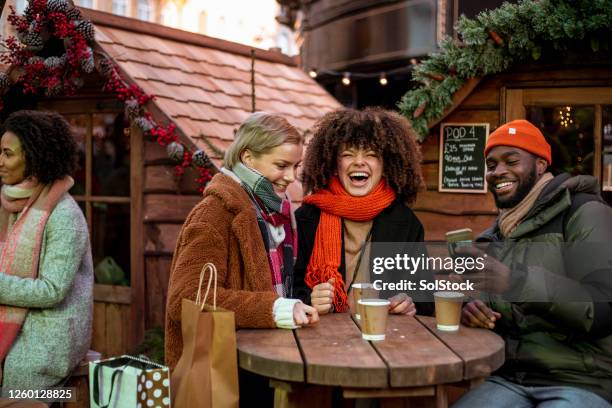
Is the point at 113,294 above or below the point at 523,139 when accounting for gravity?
below

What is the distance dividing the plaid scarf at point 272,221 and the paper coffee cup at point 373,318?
0.58 metres

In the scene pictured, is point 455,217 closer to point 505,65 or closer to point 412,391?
point 505,65

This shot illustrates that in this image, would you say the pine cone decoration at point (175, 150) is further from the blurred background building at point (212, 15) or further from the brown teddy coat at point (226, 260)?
the blurred background building at point (212, 15)

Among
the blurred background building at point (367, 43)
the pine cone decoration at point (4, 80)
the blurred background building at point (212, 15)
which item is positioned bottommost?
the pine cone decoration at point (4, 80)

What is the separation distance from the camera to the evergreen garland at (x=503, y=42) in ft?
13.3

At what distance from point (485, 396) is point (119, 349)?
3.57m

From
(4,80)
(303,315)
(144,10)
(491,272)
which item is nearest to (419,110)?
(491,272)

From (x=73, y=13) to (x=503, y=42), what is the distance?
2.83 metres

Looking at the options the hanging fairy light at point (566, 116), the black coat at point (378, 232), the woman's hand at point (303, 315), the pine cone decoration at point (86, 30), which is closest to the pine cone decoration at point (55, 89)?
the pine cone decoration at point (86, 30)

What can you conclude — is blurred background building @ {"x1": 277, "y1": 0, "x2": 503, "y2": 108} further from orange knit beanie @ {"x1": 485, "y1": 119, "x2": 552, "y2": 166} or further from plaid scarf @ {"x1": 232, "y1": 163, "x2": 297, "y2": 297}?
plaid scarf @ {"x1": 232, "y1": 163, "x2": 297, "y2": 297}

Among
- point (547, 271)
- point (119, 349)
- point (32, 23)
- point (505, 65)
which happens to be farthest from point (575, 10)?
point (119, 349)

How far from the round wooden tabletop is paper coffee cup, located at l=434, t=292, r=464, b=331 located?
4 centimetres

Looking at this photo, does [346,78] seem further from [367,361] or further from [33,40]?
[367,361]

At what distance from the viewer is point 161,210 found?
545 cm
